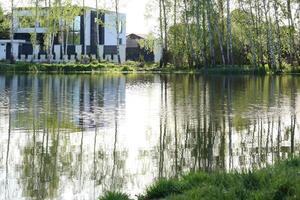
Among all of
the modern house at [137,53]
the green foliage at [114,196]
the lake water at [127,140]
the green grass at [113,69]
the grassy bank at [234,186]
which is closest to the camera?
the grassy bank at [234,186]

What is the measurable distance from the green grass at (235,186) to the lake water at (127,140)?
1.04 metres

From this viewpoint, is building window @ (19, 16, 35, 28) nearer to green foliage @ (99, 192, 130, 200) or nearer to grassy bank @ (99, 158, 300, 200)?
grassy bank @ (99, 158, 300, 200)

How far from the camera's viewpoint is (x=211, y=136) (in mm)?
14289

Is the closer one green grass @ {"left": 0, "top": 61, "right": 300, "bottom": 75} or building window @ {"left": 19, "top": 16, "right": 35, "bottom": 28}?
green grass @ {"left": 0, "top": 61, "right": 300, "bottom": 75}

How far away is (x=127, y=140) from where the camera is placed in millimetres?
13688

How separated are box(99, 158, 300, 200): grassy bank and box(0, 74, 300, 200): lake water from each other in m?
1.04

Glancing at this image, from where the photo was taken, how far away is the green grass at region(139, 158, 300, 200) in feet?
22.3

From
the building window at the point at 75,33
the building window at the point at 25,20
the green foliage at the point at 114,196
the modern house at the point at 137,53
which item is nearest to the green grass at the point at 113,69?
the building window at the point at 25,20

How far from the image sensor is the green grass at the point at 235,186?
679 cm

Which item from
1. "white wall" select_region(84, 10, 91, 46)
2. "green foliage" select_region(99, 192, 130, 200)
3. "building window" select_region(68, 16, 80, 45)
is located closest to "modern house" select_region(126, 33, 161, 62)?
"white wall" select_region(84, 10, 91, 46)

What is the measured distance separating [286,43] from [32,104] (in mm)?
44976

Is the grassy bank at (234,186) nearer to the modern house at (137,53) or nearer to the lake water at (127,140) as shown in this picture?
the lake water at (127,140)

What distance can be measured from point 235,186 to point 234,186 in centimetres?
2

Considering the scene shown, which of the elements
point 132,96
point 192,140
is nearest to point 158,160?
point 192,140
